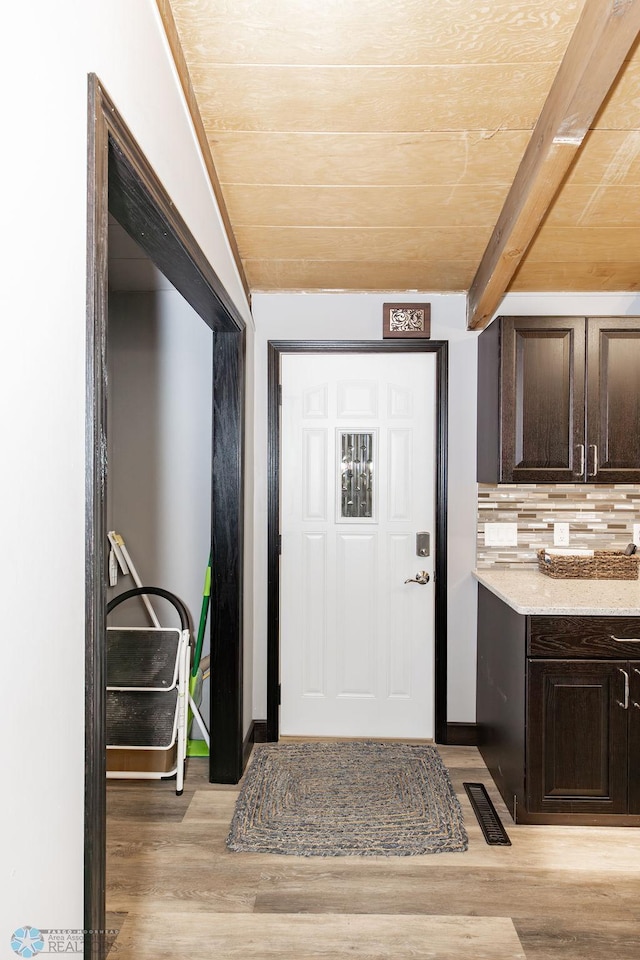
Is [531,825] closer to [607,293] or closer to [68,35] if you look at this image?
[607,293]

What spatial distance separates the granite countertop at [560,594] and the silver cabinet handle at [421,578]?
26 centimetres

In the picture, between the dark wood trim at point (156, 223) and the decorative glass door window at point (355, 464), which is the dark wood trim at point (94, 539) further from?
the decorative glass door window at point (355, 464)

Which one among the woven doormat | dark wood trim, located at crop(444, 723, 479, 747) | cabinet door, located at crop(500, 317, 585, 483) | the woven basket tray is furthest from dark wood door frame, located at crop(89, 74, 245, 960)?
the woven basket tray

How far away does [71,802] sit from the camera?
1065 mm

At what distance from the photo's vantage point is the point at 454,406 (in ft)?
11.0

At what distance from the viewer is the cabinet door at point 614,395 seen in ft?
9.78

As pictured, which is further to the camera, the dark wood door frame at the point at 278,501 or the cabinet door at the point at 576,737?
the dark wood door frame at the point at 278,501

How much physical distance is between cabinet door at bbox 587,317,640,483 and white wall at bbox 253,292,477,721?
60 cm

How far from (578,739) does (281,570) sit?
161 centimetres

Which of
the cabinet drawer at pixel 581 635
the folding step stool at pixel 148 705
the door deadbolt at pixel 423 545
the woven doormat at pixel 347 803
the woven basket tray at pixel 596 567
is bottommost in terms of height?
the woven doormat at pixel 347 803

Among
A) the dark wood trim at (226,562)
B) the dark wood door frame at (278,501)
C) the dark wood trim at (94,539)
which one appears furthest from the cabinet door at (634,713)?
the dark wood trim at (94,539)

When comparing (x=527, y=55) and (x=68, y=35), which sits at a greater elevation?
(x=527, y=55)

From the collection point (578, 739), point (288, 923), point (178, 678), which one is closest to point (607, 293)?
point (578, 739)

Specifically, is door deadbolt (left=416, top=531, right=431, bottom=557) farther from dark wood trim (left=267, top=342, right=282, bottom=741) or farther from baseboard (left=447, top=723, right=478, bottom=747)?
baseboard (left=447, top=723, right=478, bottom=747)
